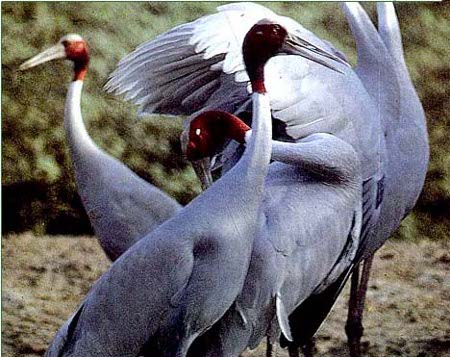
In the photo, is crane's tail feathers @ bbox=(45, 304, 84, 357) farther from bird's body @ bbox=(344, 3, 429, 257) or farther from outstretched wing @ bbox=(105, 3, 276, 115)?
bird's body @ bbox=(344, 3, 429, 257)

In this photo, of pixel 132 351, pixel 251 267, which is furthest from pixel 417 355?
pixel 132 351

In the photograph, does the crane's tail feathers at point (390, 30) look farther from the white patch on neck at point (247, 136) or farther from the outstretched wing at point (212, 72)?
the white patch on neck at point (247, 136)

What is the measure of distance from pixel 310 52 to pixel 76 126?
2.62 feet

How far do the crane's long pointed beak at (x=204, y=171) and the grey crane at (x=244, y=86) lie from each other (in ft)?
0.25

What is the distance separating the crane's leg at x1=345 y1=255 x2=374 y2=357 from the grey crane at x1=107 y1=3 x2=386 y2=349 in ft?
0.26

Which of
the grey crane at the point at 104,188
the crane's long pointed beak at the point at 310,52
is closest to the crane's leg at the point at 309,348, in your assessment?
the grey crane at the point at 104,188

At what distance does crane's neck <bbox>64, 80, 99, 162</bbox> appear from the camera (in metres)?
3.38

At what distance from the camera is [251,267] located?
10.1ft

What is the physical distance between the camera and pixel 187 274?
118 inches

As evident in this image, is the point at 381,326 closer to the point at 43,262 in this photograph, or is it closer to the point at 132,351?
the point at 132,351

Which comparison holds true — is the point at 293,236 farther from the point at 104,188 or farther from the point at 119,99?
the point at 119,99

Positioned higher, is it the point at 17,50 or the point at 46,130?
the point at 17,50

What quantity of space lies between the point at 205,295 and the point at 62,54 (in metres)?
0.96

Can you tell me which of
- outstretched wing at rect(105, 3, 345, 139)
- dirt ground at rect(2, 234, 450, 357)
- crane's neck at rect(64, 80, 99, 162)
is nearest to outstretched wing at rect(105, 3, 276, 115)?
outstretched wing at rect(105, 3, 345, 139)
